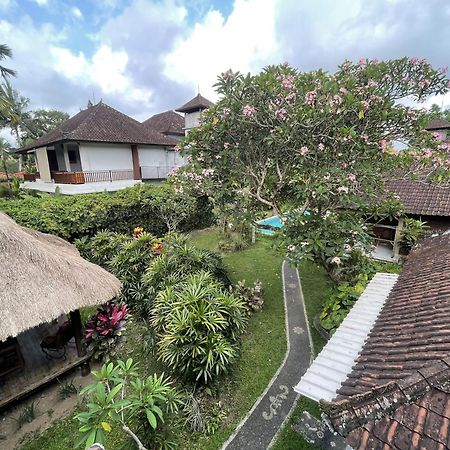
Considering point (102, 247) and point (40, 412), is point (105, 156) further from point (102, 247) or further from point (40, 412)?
point (40, 412)

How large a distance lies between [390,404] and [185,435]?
Answer: 4.38 meters

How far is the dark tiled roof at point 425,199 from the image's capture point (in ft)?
39.2

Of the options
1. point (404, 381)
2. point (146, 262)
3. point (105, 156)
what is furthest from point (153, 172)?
point (404, 381)

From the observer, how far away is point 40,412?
535 cm

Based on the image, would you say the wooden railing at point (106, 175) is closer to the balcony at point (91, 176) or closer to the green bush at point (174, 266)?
the balcony at point (91, 176)

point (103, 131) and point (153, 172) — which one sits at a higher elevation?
point (103, 131)

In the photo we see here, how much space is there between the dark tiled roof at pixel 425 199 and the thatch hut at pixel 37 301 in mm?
12817

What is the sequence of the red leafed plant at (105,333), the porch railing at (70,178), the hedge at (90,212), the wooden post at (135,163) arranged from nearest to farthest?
the red leafed plant at (105,333), the hedge at (90,212), the porch railing at (70,178), the wooden post at (135,163)

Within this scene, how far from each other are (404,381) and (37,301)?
5935 millimetres

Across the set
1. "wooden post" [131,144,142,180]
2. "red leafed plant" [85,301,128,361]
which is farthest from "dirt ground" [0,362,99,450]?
"wooden post" [131,144,142,180]

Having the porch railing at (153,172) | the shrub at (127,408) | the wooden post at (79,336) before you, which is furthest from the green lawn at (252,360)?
the porch railing at (153,172)

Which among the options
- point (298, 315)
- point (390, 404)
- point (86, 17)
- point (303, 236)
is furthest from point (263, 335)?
point (86, 17)

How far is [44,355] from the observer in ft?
22.3

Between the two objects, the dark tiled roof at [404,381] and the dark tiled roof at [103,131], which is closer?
the dark tiled roof at [404,381]
